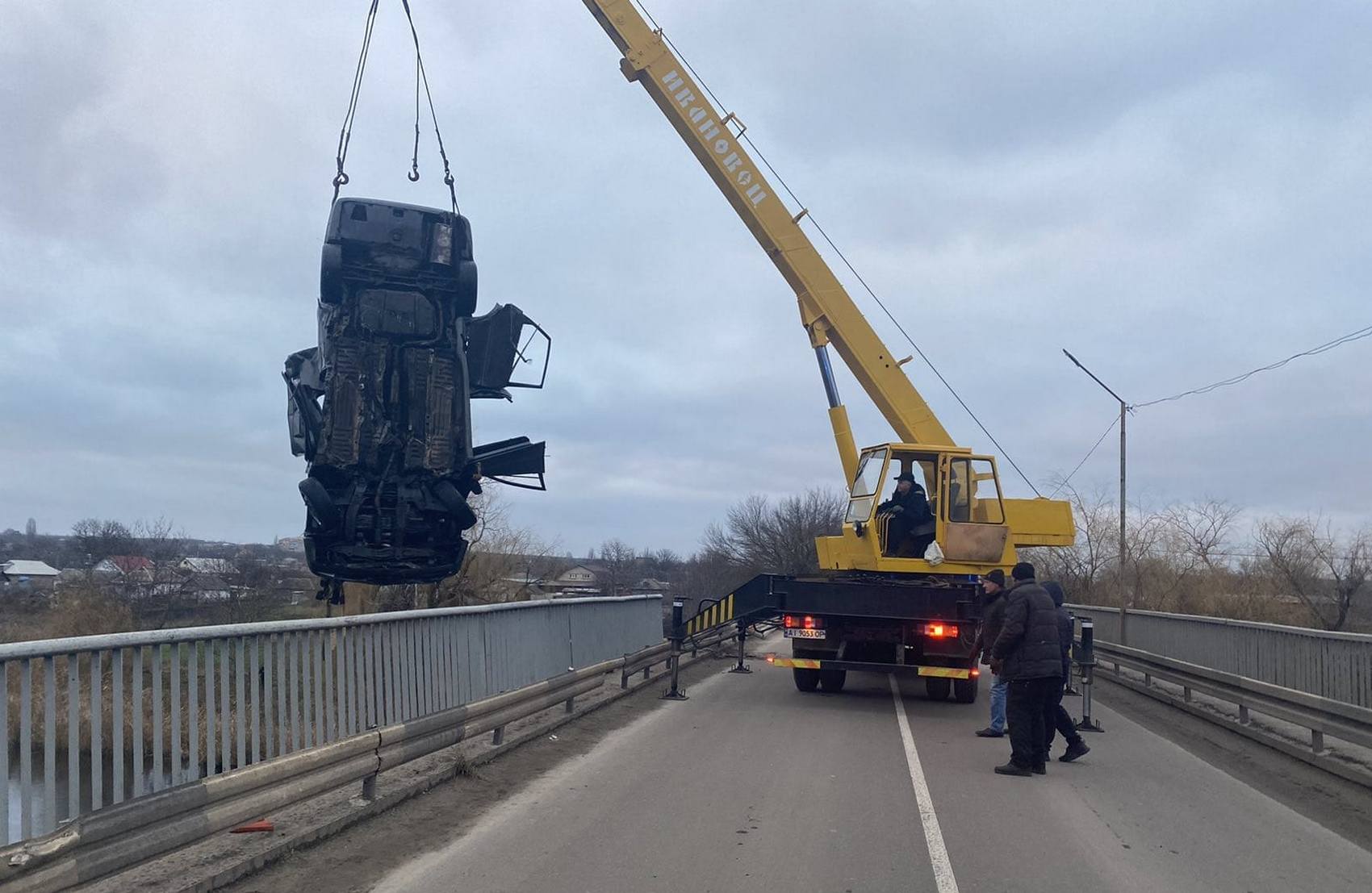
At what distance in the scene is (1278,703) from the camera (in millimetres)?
11141

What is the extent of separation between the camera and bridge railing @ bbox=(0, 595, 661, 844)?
467 cm

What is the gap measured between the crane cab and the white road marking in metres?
2.72

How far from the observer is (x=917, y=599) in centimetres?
1341

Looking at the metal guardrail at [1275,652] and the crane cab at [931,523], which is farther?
the crane cab at [931,523]

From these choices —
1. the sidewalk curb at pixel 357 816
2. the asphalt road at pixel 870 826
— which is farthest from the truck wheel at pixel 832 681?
the sidewalk curb at pixel 357 816

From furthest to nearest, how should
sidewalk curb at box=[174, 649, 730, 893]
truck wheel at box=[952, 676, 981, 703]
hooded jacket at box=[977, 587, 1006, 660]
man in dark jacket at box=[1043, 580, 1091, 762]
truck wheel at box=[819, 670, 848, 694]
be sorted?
truck wheel at box=[819, 670, 848, 694] → truck wheel at box=[952, 676, 981, 703] → hooded jacket at box=[977, 587, 1006, 660] → man in dark jacket at box=[1043, 580, 1091, 762] → sidewalk curb at box=[174, 649, 730, 893]

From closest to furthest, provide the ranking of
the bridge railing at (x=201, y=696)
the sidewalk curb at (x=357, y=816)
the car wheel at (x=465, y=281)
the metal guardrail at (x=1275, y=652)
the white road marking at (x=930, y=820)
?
the bridge railing at (x=201, y=696) < the sidewalk curb at (x=357, y=816) < the white road marking at (x=930, y=820) < the car wheel at (x=465, y=281) < the metal guardrail at (x=1275, y=652)

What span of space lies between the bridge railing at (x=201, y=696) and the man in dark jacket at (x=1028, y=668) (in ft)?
15.1

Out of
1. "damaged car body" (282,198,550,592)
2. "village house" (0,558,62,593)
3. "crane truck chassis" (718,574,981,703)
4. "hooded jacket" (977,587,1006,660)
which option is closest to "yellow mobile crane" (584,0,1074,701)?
"crane truck chassis" (718,574,981,703)

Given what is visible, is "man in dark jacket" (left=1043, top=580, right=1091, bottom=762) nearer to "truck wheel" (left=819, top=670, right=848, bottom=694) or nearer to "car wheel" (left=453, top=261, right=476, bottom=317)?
"truck wheel" (left=819, top=670, right=848, bottom=694)

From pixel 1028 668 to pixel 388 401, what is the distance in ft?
20.0

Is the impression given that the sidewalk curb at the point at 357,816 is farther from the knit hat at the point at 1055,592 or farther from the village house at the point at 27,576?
the village house at the point at 27,576

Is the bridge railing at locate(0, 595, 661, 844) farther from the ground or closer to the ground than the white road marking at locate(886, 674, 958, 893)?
farther from the ground

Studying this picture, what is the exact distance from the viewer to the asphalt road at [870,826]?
6266 millimetres
